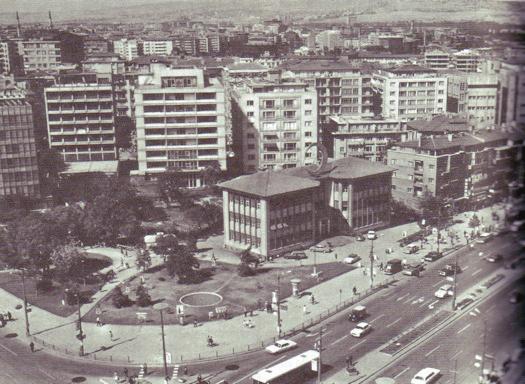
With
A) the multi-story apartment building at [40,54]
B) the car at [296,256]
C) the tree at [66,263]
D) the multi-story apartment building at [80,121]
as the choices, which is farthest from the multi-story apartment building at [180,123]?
the multi-story apartment building at [40,54]

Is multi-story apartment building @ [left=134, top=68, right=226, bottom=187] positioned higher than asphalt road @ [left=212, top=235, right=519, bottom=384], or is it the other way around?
multi-story apartment building @ [left=134, top=68, right=226, bottom=187]

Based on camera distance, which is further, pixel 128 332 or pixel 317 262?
pixel 317 262

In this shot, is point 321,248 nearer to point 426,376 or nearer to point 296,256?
point 296,256

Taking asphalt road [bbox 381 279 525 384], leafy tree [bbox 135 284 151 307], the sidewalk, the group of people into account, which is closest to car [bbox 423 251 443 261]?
the sidewalk

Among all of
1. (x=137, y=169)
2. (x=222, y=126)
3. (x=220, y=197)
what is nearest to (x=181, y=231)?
(x=220, y=197)

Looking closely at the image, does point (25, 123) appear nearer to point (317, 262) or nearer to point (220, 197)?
point (220, 197)

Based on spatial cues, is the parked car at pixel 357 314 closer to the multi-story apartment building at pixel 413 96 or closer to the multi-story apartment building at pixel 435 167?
the multi-story apartment building at pixel 435 167

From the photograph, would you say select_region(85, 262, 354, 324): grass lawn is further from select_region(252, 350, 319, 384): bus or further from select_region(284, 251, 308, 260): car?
select_region(252, 350, 319, 384): bus
